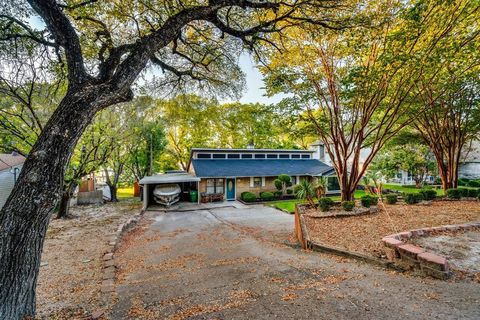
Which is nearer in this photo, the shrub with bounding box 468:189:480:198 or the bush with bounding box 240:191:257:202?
the shrub with bounding box 468:189:480:198

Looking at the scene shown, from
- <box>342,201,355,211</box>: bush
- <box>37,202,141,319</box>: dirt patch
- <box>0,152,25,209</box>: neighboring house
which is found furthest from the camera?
<box>0,152,25,209</box>: neighboring house

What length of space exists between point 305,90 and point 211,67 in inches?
223

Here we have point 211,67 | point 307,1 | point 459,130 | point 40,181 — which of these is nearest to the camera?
point 40,181

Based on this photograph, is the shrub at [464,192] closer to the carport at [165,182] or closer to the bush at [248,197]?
the bush at [248,197]

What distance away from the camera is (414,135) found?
17.5m

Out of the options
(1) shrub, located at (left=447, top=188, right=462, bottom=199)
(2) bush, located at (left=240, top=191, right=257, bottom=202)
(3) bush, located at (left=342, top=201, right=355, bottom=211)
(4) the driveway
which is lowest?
(4) the driveway

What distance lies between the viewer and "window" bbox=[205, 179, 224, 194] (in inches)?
764

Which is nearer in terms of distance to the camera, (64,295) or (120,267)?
(64,295)

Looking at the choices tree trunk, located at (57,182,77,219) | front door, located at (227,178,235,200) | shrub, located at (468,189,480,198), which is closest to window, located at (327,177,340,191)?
front door, located at (227,178,235,200)

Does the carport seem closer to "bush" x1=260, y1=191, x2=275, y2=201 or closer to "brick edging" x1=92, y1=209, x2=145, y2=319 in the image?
"bush" x1=260, y1=191, x2=275, y2=201

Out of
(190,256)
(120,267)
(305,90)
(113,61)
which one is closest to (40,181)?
(113,61)

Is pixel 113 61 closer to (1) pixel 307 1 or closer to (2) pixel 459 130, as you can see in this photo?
(1) pixel 307 1

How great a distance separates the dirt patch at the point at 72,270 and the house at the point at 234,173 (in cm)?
637

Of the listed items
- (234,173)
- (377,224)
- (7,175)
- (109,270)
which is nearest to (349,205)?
(377,224)
